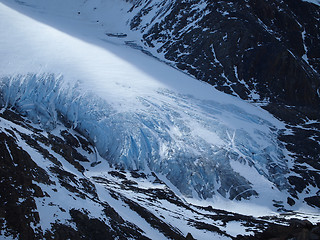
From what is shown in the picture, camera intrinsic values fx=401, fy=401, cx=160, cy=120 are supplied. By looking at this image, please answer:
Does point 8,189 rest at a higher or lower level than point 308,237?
lower

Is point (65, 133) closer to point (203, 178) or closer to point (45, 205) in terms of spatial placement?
point (203, 178)

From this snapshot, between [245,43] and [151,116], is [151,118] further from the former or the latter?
[245,43]

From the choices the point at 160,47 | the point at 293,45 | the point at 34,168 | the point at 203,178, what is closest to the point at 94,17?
the point at 160,47

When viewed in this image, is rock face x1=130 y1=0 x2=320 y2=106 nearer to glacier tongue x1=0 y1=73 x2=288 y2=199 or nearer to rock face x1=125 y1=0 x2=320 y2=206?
rock face x1=125 y1=0 x2=320 y2=206

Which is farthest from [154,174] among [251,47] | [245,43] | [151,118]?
[251,47]

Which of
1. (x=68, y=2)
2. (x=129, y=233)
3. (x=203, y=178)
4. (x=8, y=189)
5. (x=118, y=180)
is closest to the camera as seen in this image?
(x=8, y=189)

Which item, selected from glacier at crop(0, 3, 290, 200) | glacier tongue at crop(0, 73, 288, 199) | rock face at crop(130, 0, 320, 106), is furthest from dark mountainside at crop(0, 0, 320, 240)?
glacier at crop(0, 3, 290, 200)

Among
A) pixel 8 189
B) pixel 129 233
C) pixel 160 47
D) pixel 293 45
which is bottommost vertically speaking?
pixel 129 233
